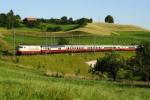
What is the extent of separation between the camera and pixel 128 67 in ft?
232

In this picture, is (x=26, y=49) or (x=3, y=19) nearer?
(x=26, y=49)

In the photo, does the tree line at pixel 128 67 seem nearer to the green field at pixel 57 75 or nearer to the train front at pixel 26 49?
the green field at pixel 57 75

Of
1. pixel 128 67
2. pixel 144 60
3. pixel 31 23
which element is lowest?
pixel 128 67

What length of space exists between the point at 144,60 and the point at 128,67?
647 centimetres

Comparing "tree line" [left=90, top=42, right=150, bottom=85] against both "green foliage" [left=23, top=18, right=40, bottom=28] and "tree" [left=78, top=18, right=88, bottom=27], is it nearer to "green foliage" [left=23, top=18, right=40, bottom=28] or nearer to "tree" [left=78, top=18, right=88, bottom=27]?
"green foliage" [left=23, top=18, right=40, bottom=28]

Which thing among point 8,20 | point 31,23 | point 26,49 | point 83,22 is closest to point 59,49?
point 26,49

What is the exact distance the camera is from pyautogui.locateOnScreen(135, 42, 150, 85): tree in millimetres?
63969

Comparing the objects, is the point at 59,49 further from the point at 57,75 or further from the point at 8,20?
the point at 8,20

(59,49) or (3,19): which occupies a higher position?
(3,19)

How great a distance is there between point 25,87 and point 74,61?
7710cm

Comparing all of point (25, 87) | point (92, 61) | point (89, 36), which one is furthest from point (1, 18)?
point (25, 87)

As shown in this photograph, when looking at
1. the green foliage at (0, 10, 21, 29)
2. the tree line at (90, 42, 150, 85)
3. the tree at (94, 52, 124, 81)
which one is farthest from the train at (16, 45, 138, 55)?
the green foliage at (0, 10, 21, 29)

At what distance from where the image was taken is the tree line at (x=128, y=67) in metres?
64.5

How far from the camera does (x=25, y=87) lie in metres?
12.5
